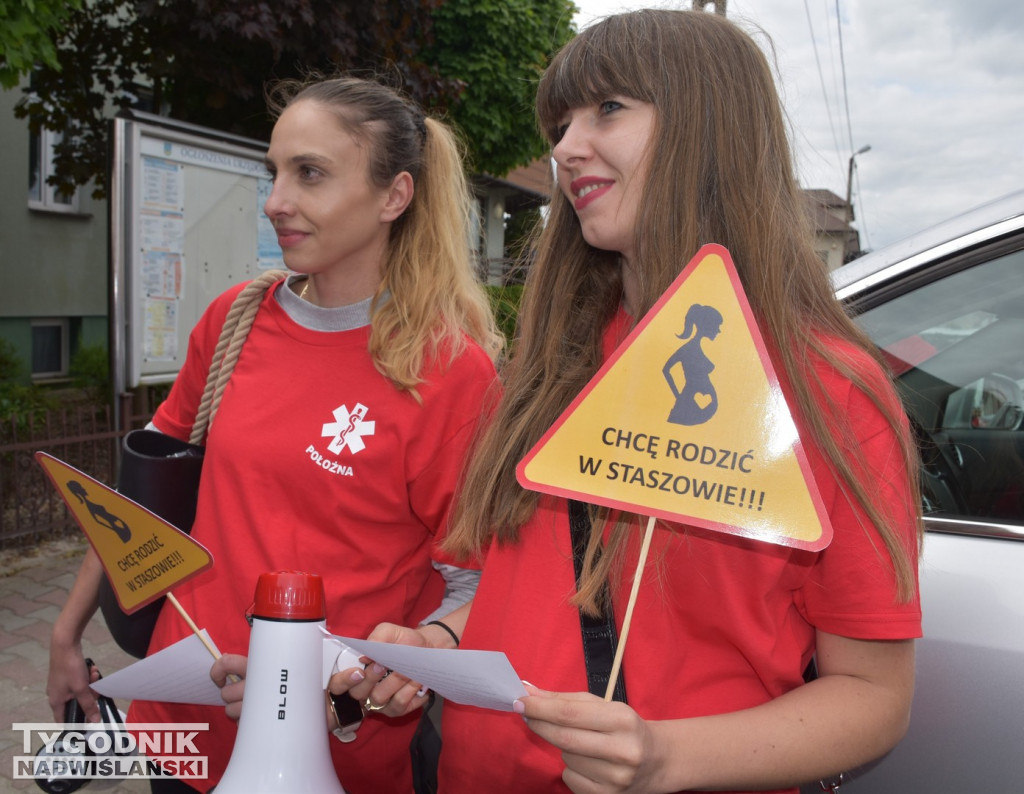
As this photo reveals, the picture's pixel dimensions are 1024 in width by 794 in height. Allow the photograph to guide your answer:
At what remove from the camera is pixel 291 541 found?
1658 mm

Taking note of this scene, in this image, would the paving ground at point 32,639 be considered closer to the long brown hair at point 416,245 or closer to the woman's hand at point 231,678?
the woman's hand at point 231,678

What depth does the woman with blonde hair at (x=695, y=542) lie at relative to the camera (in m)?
1.16

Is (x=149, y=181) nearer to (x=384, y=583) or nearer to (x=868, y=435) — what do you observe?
(x=384, y=583)

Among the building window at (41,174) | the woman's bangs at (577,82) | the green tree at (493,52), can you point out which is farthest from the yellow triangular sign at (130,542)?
the building window at (41,174)

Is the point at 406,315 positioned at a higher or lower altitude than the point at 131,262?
lower

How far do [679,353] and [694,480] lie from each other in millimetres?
167

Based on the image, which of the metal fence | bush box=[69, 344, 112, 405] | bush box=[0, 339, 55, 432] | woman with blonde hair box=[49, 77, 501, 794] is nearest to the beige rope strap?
woman with blonde hair box=[49, 77, 501, 794]

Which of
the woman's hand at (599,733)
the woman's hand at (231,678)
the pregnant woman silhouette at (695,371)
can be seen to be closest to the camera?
the woman's hand at (599,733)

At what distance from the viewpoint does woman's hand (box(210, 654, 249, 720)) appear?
1399 millimetres

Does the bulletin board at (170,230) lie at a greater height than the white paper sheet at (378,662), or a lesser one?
greater

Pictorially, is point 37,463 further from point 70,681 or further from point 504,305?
point 70,681

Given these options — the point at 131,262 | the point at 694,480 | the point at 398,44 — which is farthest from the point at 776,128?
the point at 398,44

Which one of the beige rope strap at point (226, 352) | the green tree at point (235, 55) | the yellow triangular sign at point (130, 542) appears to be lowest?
the yellow triangular sign at point (130, 542)

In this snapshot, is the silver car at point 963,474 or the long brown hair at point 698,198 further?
the silver car at point 963,474
